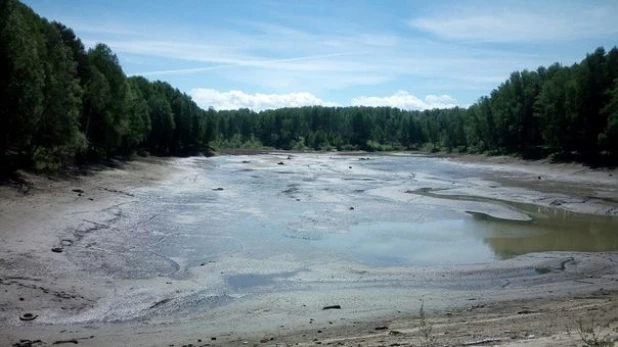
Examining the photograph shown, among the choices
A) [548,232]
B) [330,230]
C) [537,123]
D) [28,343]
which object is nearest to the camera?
[28,343]

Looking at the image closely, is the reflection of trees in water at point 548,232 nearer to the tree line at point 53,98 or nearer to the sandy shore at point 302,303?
the sandy shore at point 302,303

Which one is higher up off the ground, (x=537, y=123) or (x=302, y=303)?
(x=537, y=123)

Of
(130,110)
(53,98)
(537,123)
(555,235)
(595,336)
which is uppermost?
(537,123)

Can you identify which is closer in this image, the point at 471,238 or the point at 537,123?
the point at 471,238

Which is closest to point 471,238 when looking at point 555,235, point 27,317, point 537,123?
point 555,235

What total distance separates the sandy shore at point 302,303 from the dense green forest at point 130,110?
9.37 meters

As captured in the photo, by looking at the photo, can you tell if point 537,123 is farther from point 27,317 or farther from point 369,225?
point 27,317

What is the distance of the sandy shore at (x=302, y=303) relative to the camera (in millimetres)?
9859

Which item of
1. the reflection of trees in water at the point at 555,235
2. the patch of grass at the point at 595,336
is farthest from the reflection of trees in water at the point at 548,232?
the patch of grass at the point at 595,336

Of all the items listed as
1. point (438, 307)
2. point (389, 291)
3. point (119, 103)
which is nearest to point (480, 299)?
point (438, 307)

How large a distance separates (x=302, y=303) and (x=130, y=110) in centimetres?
5214

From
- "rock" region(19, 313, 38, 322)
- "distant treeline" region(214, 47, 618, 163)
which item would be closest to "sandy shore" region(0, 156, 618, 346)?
"rock" region(19, 313, 38, 322)

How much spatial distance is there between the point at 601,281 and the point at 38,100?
27.8 meters

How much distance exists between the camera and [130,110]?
60.2 meters
